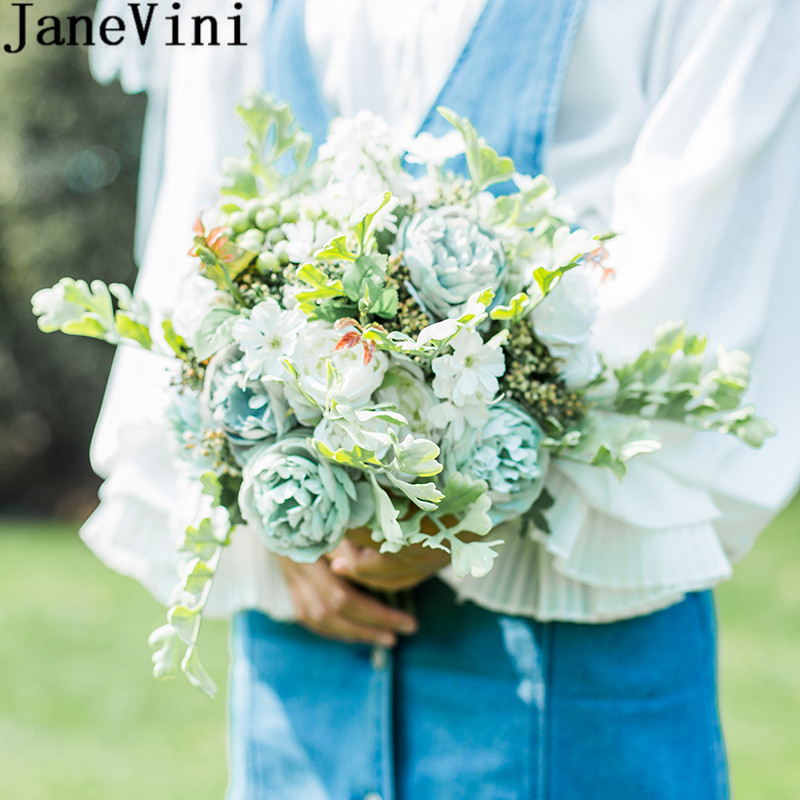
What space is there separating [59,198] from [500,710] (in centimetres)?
657

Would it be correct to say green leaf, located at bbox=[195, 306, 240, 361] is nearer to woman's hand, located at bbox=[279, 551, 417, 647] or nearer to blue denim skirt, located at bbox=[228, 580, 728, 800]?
woman's hand, located at bbox=[279, 551, 417, 647]

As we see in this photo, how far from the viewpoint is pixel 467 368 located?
1009 millimetres

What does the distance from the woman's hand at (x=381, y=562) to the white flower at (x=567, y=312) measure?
0.99ft

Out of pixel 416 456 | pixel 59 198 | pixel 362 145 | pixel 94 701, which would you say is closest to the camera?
pixel 416 456

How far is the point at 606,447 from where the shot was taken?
3.57 feet

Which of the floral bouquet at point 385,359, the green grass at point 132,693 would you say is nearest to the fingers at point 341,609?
the floral bouquet at point 385,359

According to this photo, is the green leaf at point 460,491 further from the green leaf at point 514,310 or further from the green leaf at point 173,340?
the green leaf at point 173,340

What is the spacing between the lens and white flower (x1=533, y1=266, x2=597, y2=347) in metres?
1.10

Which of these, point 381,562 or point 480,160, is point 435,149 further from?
point 381,562

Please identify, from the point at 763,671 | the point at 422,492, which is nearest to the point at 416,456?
the point at 422,492

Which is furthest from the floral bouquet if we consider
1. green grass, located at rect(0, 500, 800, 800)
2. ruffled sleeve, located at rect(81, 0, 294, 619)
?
green grass, located at rect(0, 500, 800, 800)

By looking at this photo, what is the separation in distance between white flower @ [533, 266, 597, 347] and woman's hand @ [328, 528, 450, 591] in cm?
30

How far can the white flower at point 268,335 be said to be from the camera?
1.02m

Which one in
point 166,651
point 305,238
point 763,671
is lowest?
point 763,671
